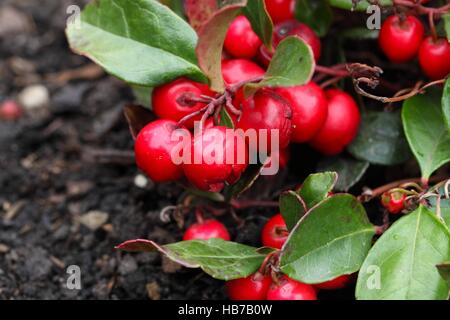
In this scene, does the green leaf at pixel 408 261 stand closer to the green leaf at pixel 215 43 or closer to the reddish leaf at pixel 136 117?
the green leaf at pixel 215 43

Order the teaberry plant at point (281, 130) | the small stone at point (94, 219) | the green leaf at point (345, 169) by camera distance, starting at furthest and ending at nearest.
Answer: the small stone at point (94, 219)
the green leaf at point (345, 169)
the teaberry plant at point (281, 130)

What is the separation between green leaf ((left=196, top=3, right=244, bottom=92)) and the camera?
1371 millimetres

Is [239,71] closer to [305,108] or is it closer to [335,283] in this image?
[305,108]

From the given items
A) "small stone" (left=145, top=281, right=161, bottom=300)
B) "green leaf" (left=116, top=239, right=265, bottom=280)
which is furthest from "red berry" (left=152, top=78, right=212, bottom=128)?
"small stone" (left=145, top=281, right=161, bottom=300)

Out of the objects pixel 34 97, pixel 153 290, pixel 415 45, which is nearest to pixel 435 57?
pixel 415 45

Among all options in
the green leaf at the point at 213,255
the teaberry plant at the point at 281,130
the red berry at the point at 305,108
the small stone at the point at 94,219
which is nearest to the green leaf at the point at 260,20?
the teaberry plant at the point at 281,130

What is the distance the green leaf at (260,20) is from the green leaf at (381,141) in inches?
14.9

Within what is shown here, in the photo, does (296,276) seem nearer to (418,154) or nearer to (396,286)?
(396,286)

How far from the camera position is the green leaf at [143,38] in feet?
5.13

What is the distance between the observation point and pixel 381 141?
181 centimetres

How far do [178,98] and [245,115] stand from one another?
0.54ft

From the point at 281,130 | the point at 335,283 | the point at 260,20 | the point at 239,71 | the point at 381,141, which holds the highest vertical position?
the point at 260,20

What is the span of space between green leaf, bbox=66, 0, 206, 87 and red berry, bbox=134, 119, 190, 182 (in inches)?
5.0
